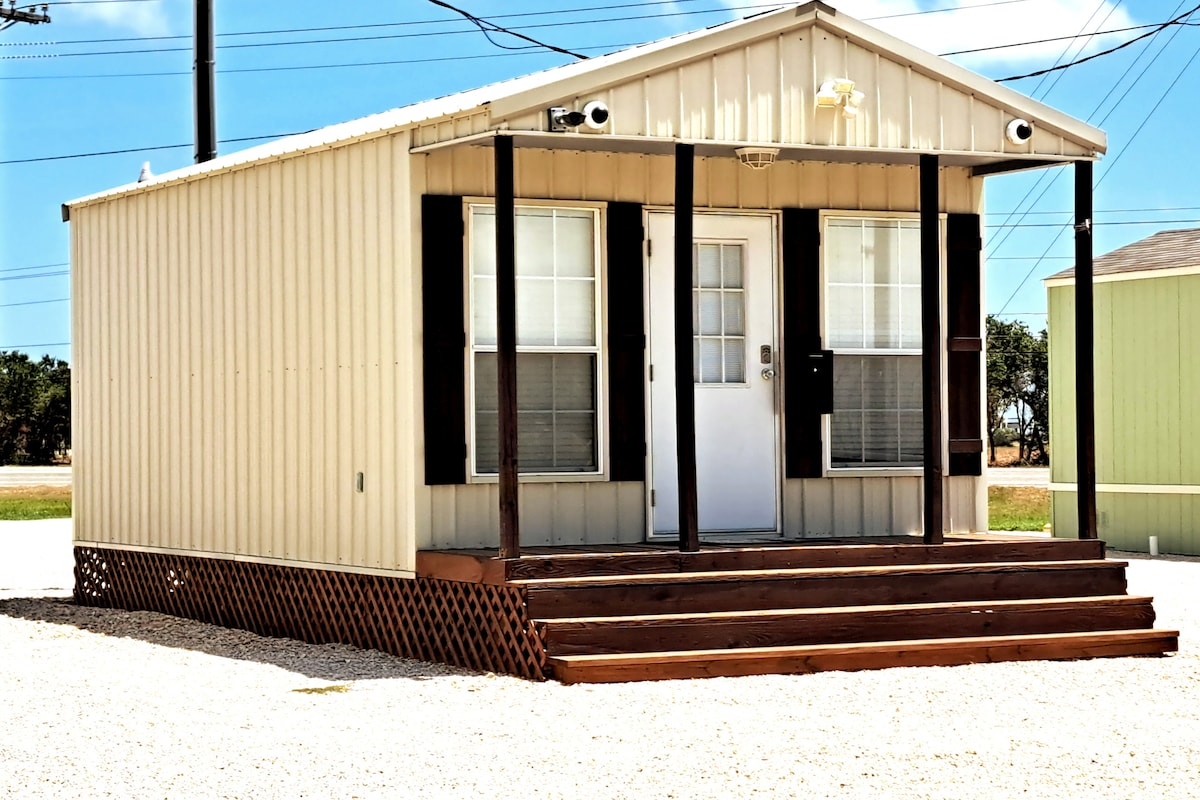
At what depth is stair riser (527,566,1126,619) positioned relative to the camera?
28.7 feet

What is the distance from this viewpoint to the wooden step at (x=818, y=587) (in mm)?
8730

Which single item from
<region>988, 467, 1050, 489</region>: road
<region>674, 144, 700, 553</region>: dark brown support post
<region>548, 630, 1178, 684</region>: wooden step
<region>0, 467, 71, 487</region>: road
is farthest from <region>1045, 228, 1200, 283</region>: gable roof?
<region>0, 467, 71, 487</region>: road

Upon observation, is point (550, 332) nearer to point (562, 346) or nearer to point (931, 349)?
point (562, 346)

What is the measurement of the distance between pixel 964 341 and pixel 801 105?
221 centimetres

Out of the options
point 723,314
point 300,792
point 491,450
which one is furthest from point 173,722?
point 723,314

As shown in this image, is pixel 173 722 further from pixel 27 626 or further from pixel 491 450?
pixel 27 626

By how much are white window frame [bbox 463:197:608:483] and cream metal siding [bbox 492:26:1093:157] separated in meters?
0.76

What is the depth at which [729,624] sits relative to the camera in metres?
8.88

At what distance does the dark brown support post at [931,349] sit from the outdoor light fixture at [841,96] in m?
0.59

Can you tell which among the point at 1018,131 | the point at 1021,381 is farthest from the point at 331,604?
the point at 1021,381

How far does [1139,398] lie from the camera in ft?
53.3

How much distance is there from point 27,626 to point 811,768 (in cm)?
668

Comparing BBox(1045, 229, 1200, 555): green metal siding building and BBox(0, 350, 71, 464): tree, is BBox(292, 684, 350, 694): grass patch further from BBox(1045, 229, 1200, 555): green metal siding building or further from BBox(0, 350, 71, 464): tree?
BBox(0, 350, 71, 464): tree

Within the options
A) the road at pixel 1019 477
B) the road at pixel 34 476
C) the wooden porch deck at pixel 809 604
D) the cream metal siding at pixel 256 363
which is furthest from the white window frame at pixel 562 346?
the road at pixel 34 476
